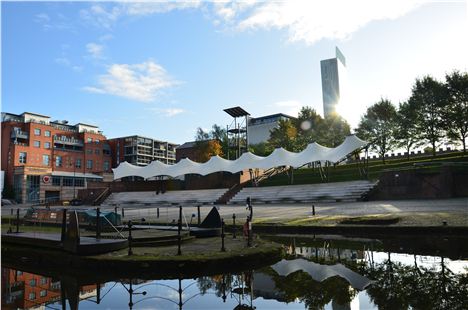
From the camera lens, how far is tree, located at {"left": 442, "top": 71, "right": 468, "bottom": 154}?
44.4 metres

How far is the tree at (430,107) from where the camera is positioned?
154 feet

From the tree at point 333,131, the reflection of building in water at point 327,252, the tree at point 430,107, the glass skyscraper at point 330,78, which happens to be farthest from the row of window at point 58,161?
the glass skyscraper at point 330,78

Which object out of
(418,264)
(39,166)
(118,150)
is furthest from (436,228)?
(118,150)

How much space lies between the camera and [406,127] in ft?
166

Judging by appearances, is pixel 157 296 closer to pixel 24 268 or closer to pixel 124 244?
pixel 124 244

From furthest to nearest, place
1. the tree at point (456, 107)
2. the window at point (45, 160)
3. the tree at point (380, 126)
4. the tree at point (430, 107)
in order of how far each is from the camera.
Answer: the window at point (45, 160) < the tree at point (380, 126) < the tree at point (430, 107) < the tree at point (456, 107)

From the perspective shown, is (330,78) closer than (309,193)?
No

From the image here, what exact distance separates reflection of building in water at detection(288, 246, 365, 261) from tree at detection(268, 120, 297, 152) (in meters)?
51.0

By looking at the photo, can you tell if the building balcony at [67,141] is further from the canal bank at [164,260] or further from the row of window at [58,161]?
the canal bank at [164,260]

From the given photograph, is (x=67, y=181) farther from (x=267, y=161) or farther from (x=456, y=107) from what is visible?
(x=456, y=107)

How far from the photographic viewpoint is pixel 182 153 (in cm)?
8538

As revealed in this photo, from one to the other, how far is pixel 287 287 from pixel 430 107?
155ft

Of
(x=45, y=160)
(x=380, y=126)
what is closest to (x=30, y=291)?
(x=380, y=126)

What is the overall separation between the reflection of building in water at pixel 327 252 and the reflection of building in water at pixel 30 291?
6.66 meters
